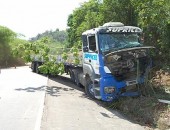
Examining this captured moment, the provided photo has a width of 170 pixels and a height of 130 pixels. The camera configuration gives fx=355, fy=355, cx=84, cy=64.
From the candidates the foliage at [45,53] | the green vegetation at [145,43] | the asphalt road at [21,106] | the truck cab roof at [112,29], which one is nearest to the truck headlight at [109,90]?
the green vegetation at [145,43]

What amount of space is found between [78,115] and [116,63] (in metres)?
2.66

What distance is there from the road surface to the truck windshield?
236 centimetres

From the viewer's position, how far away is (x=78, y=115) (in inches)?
471

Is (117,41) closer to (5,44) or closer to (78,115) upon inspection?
(78,115)

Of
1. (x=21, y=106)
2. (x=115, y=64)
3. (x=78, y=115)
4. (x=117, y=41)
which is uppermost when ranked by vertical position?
(x=117, y=41)

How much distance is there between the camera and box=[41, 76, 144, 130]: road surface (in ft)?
34.2

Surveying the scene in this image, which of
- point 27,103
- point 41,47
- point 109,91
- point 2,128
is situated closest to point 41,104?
point 27,103

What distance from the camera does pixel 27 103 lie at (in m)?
14.4

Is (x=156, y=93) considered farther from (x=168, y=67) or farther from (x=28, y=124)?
(x=28, y=124)

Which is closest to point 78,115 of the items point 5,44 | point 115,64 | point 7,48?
point 115,64

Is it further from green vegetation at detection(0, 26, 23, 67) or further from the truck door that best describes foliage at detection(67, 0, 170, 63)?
green vegetation at detection(0, 26, 23, 67)

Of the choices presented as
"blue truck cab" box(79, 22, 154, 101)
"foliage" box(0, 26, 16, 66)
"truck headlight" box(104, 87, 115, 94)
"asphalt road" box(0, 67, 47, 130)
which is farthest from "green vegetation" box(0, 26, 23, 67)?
"truck headlight" box(104, 87, 115, 94)

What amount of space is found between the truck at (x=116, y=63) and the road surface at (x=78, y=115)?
706 mm

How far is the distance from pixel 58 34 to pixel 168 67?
Answer: 394 ft
